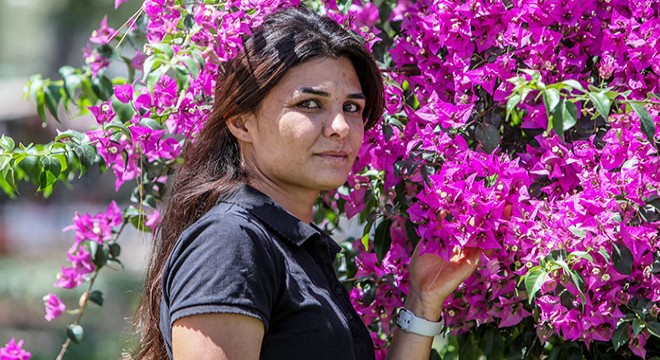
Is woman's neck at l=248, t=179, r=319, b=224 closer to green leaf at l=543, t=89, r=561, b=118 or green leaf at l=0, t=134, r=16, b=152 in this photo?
green leaf at l=0, t=134, r=16, b=152

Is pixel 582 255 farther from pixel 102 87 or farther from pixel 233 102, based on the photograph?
pixel 102 87

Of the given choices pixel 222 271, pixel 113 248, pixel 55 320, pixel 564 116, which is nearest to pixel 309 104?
pixel 222 271

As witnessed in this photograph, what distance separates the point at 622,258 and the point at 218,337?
0.66 metres

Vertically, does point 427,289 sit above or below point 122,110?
below

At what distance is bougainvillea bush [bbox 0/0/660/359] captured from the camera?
1.65 m

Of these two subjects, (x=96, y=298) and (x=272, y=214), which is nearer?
(x=272, y=214)

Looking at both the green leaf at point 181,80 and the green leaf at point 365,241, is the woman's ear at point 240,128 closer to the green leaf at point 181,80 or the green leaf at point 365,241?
the green leaf at point 181,80

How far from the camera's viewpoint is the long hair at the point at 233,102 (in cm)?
183

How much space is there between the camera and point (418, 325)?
1.97 m

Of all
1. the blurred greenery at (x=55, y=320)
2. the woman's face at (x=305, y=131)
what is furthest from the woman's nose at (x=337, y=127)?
the blurred greenery at (x=55, y=320)

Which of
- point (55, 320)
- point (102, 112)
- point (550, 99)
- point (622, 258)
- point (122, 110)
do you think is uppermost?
point (550, 99)

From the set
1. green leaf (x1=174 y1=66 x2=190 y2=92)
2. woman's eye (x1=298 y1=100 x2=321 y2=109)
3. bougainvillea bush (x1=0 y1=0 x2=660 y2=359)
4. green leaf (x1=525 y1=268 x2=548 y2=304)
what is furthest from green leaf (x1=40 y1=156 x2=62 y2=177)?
green leaf (x1=525 y1=268 x2=548 y2=304)

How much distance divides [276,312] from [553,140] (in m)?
0.58

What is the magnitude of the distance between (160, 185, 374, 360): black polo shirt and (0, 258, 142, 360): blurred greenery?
553cm
